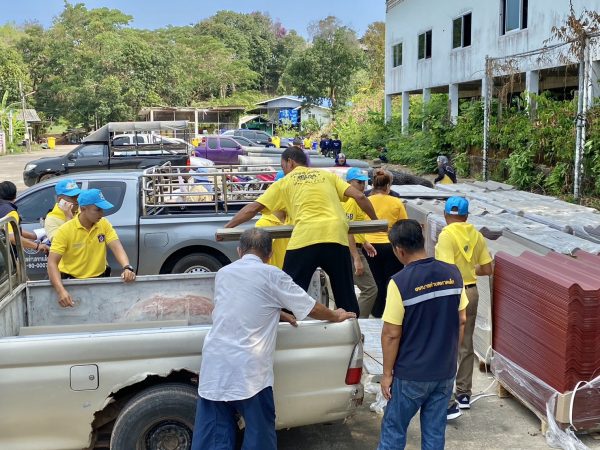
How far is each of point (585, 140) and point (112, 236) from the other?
432 inches

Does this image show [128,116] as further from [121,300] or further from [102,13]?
[121,300]

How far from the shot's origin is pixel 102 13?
87.1 m

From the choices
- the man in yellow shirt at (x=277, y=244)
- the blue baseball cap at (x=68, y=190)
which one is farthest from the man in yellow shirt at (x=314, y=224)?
the blue baseball cap at (x=68, y=190)

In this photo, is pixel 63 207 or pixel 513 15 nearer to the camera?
pixel 63 207

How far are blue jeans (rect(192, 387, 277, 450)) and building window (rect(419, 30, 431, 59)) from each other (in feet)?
84.6

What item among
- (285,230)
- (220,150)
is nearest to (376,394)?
(285,230)

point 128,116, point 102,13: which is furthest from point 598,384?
point 102,13

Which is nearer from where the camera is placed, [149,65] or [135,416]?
[135,416]

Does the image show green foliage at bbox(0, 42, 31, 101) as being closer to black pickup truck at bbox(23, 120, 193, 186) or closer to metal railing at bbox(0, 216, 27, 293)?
black pickup truck at bbox(23, 120, 193, 186)

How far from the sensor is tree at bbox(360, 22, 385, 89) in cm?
5714

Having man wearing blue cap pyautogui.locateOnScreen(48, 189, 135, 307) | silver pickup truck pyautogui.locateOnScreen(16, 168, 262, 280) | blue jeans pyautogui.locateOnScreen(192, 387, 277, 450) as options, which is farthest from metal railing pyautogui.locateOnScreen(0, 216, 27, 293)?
silver pickup truck pyautogui.locateOnScreen(16, 168, 262, 280)

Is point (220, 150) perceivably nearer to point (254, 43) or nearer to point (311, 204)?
point (311, 204)

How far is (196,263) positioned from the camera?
801 cm

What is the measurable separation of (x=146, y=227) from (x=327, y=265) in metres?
3.53
